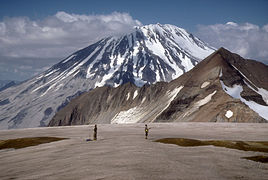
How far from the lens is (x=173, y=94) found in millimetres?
137500

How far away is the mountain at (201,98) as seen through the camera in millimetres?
104356

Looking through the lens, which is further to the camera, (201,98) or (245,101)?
(201,98)

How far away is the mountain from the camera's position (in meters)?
104

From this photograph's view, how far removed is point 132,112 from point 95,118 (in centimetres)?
3059

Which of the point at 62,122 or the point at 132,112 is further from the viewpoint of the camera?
the point at 62,122

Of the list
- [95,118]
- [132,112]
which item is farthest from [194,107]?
[95,118]

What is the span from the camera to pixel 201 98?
11875cm

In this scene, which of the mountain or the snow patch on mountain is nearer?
the mountain

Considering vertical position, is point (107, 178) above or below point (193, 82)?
below

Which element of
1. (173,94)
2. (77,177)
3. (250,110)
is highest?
(173,94)

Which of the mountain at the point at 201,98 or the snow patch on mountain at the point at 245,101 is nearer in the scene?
the mountain at the point at 201,98

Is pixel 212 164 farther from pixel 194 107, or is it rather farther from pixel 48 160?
pixel 194 107

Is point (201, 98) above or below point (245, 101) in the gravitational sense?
above

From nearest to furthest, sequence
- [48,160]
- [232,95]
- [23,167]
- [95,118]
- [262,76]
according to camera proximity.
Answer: [23,167] → [48,160] → [232,95] → [262,76] → [95,118]
